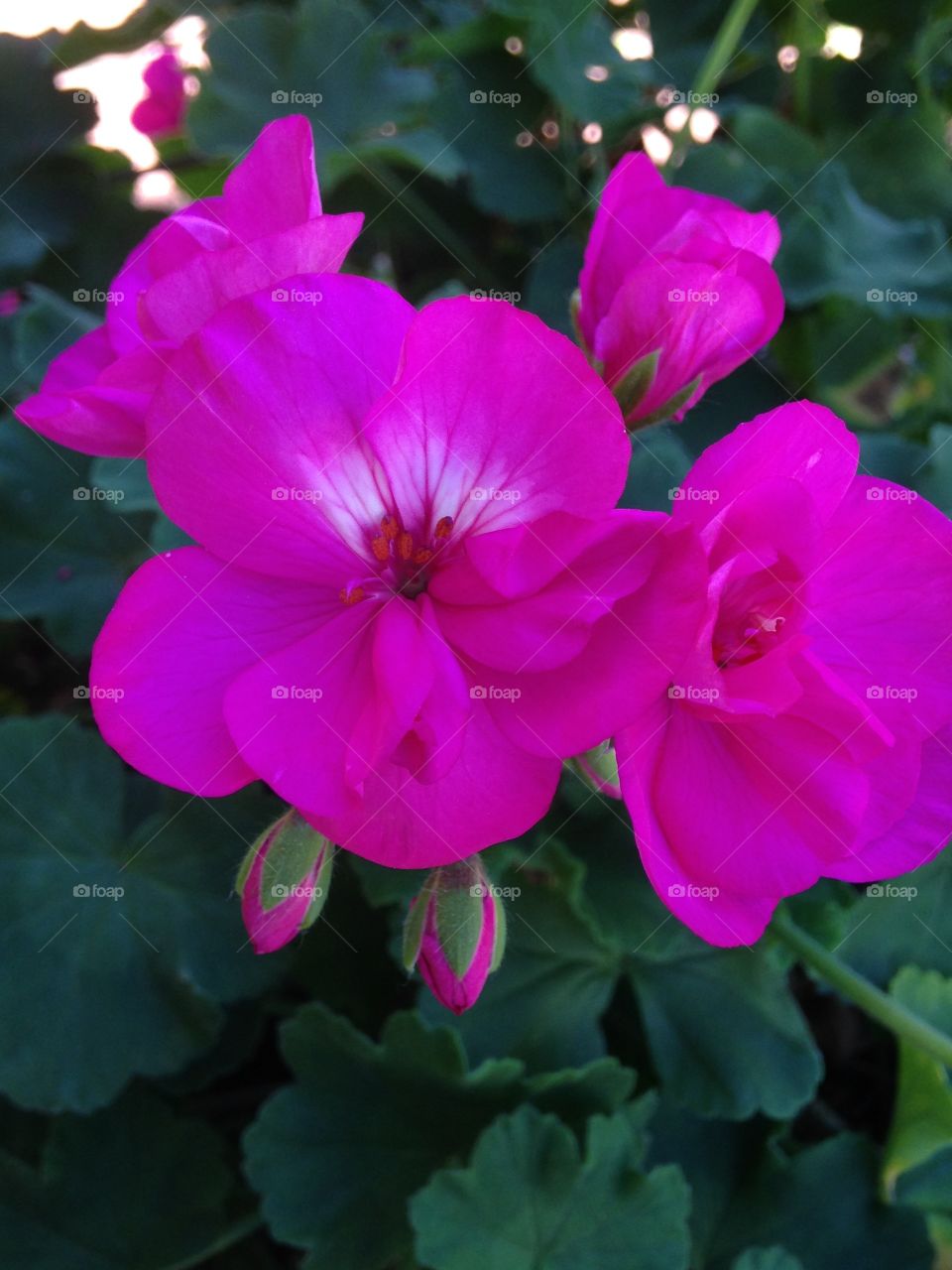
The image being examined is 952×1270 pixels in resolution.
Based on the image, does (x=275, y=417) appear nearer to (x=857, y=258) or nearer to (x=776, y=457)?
(x=776, y=457)

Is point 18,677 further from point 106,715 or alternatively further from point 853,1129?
point 853,1129

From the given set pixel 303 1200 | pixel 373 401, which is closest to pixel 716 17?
pixel 373 401

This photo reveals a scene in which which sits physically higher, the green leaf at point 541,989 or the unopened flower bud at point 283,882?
the unopened flower bud at point 283,882

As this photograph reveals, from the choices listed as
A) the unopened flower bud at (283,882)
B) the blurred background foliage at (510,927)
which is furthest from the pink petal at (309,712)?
the blurred background foliage at (510,927)

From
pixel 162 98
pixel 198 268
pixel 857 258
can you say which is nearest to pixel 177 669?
pixel 198 268

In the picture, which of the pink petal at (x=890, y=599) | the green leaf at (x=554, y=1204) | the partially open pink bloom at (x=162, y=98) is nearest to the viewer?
the pink petal at (x=890, y=599)

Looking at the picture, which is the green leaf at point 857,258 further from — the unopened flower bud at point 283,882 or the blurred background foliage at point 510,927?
the unopened flower bud at point 283,882

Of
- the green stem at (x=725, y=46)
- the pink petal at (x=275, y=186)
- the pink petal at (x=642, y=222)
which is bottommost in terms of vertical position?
the pink petal at (x=275, y=186)
